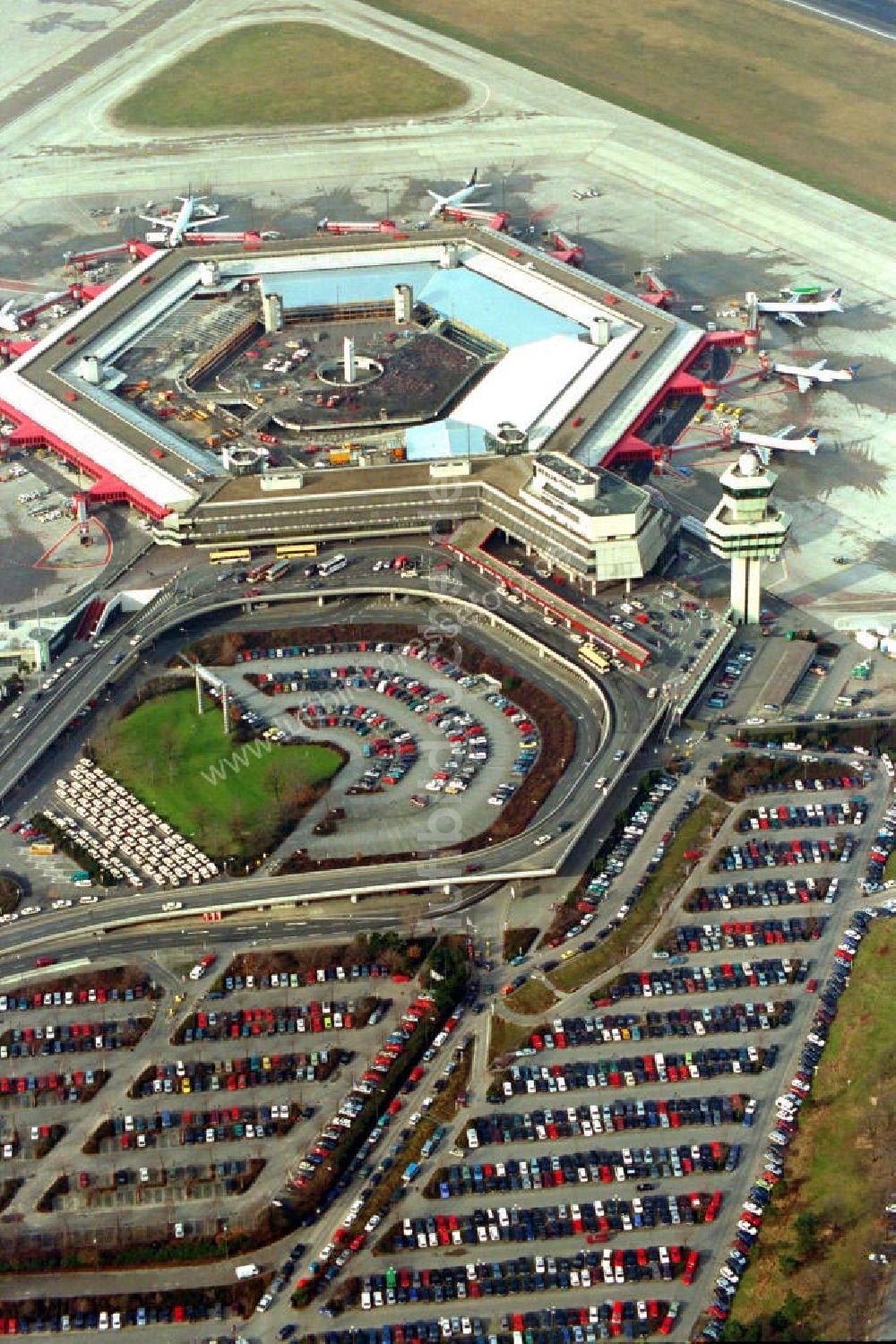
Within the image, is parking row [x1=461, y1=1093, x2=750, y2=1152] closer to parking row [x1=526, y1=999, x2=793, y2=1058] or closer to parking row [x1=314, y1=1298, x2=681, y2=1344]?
parking row [x1=526, y1=999, x2=793, y2=1058]

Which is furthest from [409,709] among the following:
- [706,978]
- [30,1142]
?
[30,1142]

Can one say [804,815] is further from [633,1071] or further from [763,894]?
[633,1071]

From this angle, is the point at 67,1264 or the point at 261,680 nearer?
the point at 67,1264

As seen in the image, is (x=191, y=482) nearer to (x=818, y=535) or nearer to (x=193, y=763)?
(x=193, y=763)

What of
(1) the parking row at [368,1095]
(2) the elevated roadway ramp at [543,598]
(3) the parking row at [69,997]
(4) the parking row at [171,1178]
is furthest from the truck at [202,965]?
(2) the elevated roadway ramp at [543,598]

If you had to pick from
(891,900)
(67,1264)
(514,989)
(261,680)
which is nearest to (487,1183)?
(514,989)
